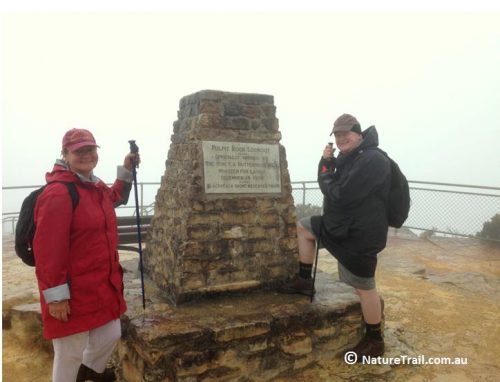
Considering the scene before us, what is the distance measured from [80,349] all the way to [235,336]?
120 cm

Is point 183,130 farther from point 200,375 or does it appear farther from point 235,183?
point 200,375

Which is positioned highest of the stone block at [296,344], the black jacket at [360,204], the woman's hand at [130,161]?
the woman's hand at [130,161]

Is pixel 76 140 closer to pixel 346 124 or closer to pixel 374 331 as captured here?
pixel 346 124

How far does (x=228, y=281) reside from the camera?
3.97 meters

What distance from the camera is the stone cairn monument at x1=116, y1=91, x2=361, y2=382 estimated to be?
3285 mm

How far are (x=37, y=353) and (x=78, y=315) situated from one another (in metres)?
2.29

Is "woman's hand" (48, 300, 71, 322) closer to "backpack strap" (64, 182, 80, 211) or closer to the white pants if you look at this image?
the white pants

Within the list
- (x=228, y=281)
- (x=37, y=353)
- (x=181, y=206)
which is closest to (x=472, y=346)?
(x=228, y=281)

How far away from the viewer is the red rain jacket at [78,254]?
247 centimetres

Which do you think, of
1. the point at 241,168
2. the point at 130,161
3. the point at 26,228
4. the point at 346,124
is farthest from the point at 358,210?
the point at 26,228

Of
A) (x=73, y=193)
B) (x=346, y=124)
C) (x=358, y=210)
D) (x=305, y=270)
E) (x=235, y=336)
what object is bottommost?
(x=235, y=336)

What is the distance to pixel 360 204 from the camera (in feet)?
11.1

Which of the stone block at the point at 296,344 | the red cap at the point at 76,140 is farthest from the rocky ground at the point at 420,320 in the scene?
the red cap at the point at 76,140

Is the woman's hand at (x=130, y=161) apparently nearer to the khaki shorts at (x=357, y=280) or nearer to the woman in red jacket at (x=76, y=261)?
the woman in red jacket at (x=76, y=261)
